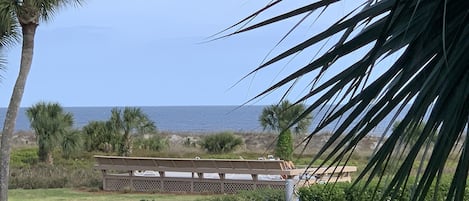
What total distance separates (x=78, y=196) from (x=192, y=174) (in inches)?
98.2

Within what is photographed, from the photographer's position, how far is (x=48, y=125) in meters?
20.2

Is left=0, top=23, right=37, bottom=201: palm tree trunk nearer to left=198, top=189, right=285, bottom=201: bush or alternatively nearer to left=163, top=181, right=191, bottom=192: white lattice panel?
left=198, top=189, right=285, bottom=201: bush

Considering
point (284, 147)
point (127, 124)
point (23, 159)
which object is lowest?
point (23, 159)

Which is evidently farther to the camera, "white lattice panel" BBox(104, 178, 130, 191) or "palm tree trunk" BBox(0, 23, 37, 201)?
"white lattice panel" BBox(104, 178, 130, 191)

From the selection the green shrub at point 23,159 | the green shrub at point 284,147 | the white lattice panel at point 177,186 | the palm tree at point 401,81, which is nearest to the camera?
the palm tree at point 401,81

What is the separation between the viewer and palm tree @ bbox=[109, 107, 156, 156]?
2194 centimetres

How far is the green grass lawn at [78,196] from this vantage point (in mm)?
13609

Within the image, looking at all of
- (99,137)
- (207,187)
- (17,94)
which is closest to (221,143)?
(99,137)

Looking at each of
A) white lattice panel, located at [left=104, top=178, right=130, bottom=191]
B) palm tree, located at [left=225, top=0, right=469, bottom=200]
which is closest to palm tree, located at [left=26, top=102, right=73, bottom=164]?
white lattice panel, located at [left=104, top=178, right=130, bottom=191]

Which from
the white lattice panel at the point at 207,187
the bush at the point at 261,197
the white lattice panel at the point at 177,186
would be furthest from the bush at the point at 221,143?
the bush at the point at 261,197

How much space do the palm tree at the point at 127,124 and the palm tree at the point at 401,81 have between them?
20711 millimetres

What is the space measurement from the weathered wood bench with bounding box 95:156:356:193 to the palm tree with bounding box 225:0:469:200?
12374mm

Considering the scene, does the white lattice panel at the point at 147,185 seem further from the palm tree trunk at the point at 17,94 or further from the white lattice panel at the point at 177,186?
the palm tree trunk at the point at 17,94

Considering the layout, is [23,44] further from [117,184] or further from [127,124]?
[127,124]
